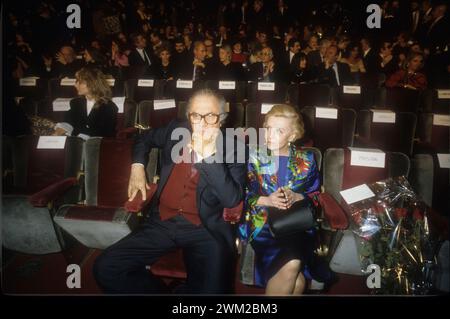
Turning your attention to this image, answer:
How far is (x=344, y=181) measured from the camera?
2305 mm

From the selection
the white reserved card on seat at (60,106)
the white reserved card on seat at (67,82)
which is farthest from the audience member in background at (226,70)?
the white reserved card on seat at (60,106)

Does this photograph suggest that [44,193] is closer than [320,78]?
Yes

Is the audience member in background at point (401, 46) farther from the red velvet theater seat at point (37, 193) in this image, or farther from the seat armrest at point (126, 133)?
the red velvet theater seat at point (37, 193)

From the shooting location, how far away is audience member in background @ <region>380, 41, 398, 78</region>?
18.6 feet

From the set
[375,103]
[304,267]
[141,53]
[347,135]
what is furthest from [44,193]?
[141,53]

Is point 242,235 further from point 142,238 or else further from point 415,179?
point 415,179

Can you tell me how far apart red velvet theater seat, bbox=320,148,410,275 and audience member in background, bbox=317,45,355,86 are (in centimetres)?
316

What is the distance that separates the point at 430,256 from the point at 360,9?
8.06m

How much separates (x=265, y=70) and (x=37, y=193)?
13.5 ft

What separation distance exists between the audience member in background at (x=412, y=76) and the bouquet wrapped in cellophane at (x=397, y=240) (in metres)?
3.09

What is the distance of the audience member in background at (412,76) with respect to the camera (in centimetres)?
444

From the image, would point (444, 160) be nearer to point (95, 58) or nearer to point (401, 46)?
point (401, 46)

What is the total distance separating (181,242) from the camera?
6.12ft
